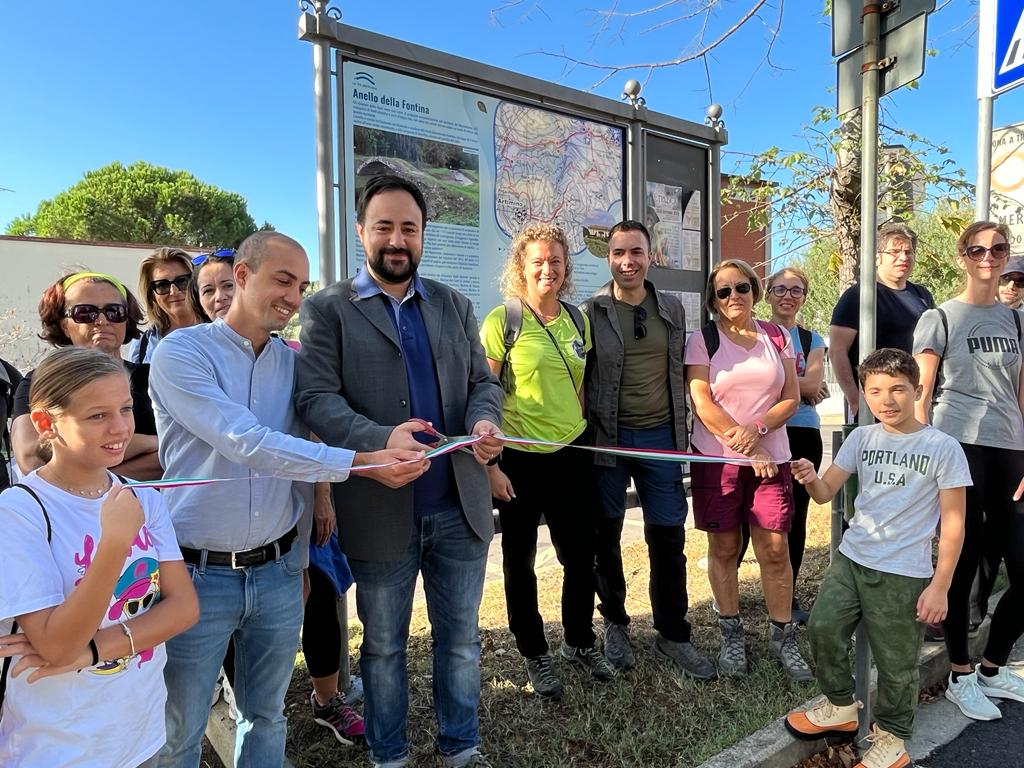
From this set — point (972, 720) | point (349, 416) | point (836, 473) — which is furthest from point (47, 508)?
point (972, 720)

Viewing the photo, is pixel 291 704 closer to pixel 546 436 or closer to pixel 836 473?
pixel 546 436

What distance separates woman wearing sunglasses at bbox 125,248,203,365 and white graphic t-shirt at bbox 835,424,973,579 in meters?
3.06

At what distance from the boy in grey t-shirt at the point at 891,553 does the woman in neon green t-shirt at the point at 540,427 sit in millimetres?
1090

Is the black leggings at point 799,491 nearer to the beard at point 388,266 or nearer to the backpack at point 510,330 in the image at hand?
the backpack at point 510,330

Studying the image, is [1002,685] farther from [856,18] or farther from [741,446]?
[856,18]

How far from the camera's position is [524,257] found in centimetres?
348

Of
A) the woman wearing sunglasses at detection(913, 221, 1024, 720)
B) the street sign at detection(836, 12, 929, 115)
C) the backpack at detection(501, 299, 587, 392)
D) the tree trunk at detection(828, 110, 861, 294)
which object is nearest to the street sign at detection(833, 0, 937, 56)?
the street sign at detection(836, 12, 929, 115)

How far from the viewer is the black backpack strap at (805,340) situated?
4.53m

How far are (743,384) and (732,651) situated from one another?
1446 millimetres

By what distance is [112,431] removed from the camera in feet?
5.68

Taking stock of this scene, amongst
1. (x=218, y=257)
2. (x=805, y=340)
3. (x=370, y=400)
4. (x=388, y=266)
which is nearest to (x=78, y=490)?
(x=370, y=400)

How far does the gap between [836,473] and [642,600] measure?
2278mm

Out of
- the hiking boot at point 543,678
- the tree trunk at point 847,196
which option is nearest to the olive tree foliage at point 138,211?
the tree trunk at point 847,196

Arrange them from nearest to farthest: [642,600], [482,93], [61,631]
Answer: [61,631]
[482,93]
[642,600]
